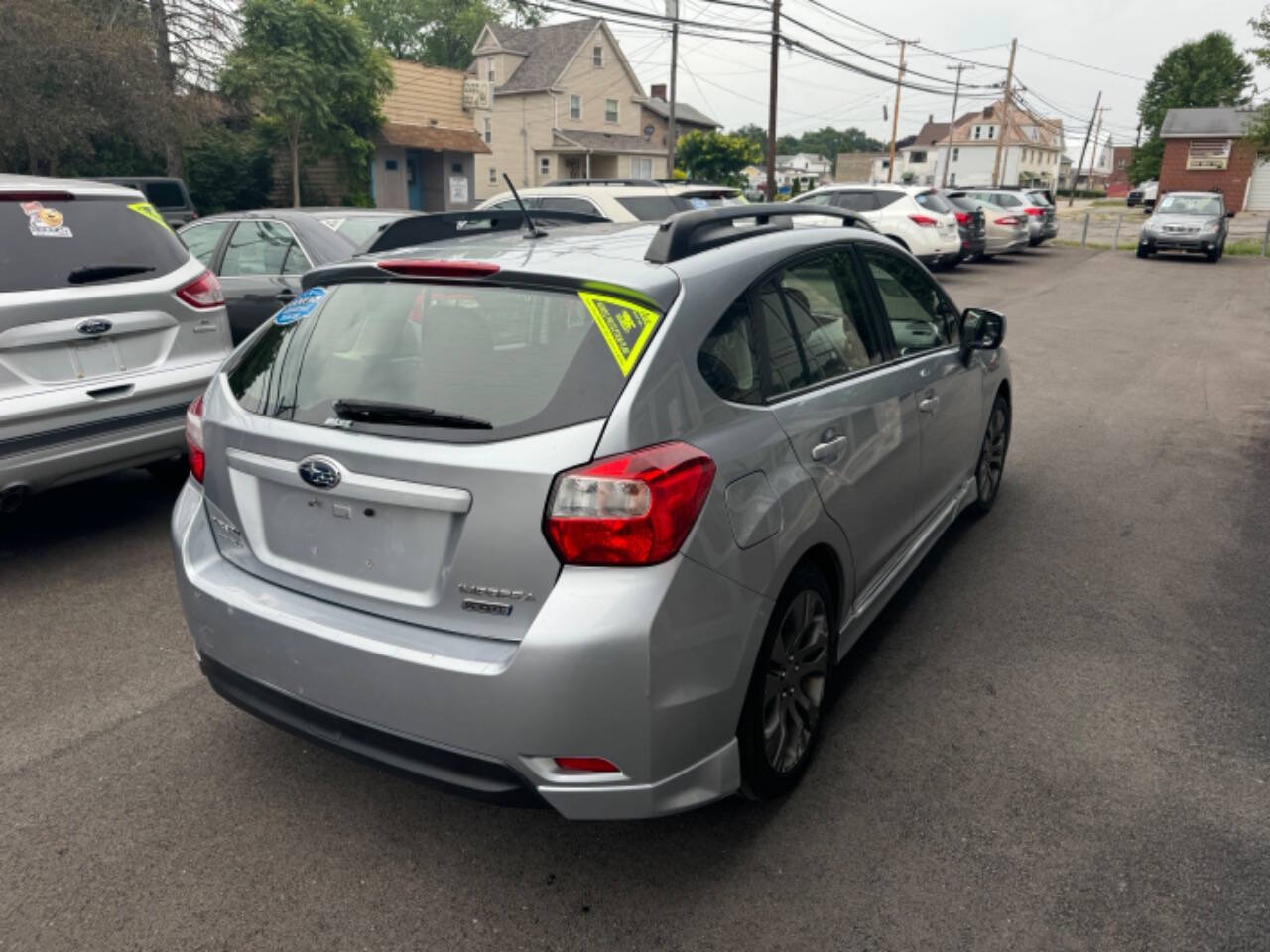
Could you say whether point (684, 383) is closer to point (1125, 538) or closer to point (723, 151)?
point (1125, 538)

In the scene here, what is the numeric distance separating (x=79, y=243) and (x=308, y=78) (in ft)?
88.8

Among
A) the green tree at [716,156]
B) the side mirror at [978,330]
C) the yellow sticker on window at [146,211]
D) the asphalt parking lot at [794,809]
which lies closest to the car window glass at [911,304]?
the side mirror at [978,330]

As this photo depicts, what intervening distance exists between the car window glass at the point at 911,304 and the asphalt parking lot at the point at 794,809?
3.94 ft

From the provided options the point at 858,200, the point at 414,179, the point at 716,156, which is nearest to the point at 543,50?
Result: the point at 716,156

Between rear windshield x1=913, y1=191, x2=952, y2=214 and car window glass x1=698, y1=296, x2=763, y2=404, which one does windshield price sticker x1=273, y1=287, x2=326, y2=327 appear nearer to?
car window glass x1=698, y1=296, x2=763, y2=404

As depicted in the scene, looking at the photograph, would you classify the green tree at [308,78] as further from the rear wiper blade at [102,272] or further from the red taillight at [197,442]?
the red taillight at [197,442]

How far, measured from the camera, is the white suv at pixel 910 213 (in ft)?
60.7

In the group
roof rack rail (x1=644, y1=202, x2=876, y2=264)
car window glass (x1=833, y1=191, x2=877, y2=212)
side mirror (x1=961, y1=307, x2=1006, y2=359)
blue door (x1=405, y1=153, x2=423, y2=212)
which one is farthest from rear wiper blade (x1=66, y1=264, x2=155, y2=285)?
blue door (x1=405, y1=153, x2=423, y2=212)

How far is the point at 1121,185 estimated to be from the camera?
353 ft

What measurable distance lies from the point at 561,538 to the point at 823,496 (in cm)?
101

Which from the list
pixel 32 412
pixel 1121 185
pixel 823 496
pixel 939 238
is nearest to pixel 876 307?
pixel 823 496

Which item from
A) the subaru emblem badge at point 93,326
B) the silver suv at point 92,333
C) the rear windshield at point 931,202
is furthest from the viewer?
the rear windshield at point 931,202

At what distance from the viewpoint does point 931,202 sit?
61.8 ft

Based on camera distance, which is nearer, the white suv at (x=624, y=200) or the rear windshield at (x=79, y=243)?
the rear windshield at (x=79, y=243)
